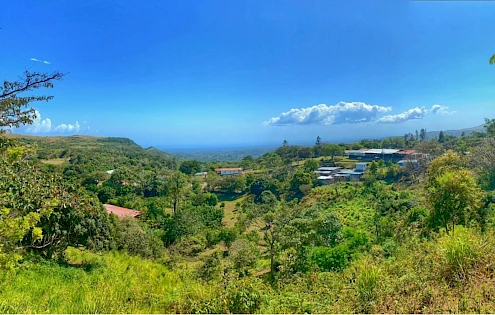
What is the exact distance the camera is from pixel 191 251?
58.7ft

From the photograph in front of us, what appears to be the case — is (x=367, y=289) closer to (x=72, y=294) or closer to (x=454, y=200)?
(x=72, y=294)

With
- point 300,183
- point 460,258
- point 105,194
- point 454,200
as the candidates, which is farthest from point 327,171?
point 460,258

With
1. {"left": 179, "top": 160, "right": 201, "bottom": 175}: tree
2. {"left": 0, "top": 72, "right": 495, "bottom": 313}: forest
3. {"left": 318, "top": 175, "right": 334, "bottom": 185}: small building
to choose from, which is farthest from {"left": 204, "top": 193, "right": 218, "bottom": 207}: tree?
{"left": 179, "top": 160, "right": 201, "bottom": 175}: tree

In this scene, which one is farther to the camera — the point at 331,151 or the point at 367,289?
the point at 331,151

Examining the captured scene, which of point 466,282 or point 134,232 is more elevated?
point 466,282

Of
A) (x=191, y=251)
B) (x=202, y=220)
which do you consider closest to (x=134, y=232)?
(x=191, y=251)

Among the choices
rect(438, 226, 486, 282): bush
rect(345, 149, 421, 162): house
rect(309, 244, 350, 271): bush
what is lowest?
rect(309, 244, 350, 271): bush

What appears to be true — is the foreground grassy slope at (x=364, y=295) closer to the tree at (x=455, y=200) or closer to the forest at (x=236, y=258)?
the forest at (x=236, y=258)

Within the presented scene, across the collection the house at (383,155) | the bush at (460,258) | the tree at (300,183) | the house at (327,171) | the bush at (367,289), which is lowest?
the tree at (300,183)

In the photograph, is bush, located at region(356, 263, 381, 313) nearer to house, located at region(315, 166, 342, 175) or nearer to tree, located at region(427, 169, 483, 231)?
tree, located at region(427, 169, 483, 231)

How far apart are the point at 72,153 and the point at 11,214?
62.1 metres

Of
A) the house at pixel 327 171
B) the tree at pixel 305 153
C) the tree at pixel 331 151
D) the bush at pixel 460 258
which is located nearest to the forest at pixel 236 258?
the bush at pixel 460 258

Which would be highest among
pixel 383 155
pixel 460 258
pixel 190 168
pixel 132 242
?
pixel 460 258

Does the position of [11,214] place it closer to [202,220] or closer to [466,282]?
[466,282]
